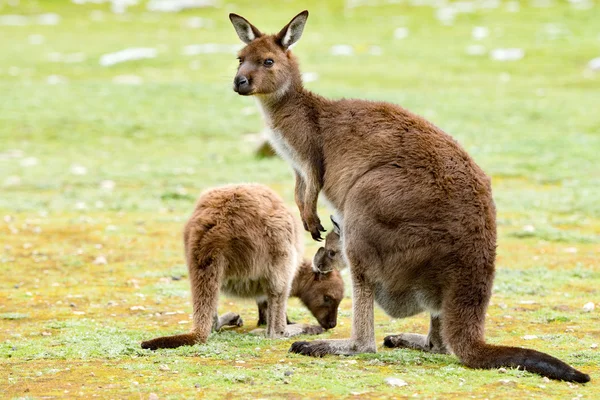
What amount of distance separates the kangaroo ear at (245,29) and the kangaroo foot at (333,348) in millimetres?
2671

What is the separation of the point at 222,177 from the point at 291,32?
28.0ft

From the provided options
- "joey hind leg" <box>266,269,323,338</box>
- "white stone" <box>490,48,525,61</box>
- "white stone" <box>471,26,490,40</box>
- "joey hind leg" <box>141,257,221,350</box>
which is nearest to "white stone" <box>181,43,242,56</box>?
"white stone" <box>490,48,525,61</box>

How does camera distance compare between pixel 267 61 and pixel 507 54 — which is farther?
pixel 507 54

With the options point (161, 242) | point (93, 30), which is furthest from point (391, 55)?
point (161, 242)

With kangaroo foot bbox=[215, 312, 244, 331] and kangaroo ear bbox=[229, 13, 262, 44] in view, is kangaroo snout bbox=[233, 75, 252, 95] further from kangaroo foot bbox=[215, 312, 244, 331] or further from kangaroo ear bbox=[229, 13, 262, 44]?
kangaroo foot bbox=[215, 312, 244, 331]

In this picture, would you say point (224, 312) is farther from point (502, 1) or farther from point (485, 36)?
point (502, 1)

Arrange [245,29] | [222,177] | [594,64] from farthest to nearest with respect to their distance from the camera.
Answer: [594,64], [222,177], [245,29]

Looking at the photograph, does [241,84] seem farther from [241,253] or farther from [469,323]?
[469,323]

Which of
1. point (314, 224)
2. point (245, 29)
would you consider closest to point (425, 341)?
point (314, 224)

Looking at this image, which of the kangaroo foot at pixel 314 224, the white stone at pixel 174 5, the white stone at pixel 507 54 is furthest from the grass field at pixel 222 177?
the white stone at pixel 174 5

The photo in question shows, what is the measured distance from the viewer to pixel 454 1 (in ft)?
146

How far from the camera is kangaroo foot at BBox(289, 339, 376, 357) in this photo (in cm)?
642

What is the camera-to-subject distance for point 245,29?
7.55 meters

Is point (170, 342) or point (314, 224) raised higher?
point (314, 224)
